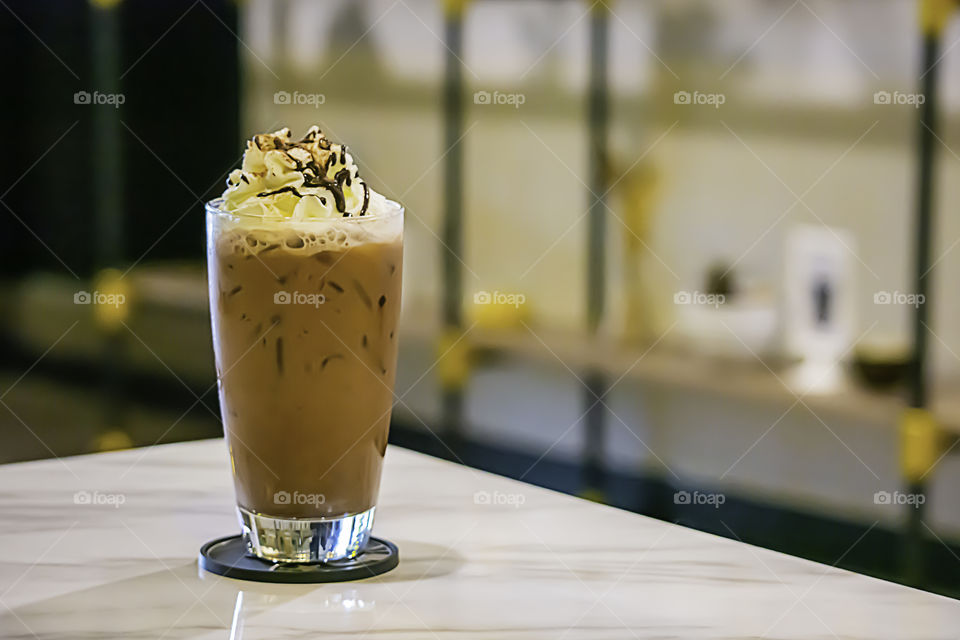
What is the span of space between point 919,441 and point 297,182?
5.69ft

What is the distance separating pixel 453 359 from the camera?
3.37 metres

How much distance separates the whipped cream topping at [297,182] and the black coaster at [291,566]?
27 cm

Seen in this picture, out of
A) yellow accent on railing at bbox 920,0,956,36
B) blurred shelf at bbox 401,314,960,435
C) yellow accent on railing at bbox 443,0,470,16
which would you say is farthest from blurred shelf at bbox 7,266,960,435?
yellow accent on railing at bbox 443,0,470,16

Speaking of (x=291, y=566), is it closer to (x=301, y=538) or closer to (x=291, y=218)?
(x=301, y=538)

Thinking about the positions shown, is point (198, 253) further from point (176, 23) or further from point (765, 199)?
point (765, 199)

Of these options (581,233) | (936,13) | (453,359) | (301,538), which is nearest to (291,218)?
(301,538)

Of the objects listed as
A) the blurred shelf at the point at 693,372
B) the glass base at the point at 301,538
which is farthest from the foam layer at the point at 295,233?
the blurred shelf at the point at 693,372

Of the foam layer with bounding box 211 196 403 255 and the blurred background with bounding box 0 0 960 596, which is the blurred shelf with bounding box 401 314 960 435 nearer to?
the blurred background with bounding box 0 0 960 596

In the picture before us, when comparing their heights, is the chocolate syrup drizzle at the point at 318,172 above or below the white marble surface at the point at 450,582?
above

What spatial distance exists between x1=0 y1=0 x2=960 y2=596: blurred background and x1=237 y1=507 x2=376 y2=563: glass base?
163cm

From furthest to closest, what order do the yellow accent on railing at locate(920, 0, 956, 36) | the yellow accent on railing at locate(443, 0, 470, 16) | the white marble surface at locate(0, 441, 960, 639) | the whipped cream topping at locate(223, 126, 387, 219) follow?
the yellow accent on railing at locate(443, 0, 470, 16) < the yellow accent on railing at locate(920, 0, 956, 36) < the whipped cream topping at locate(223, 126, 387, 219) < the white marble surface at locate(0, 441, 960, 639)

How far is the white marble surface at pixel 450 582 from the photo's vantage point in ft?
2.87

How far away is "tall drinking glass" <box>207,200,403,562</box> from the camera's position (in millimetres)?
970

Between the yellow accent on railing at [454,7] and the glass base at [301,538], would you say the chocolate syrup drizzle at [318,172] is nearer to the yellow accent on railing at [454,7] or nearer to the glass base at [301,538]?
the glass base at [301,538]
